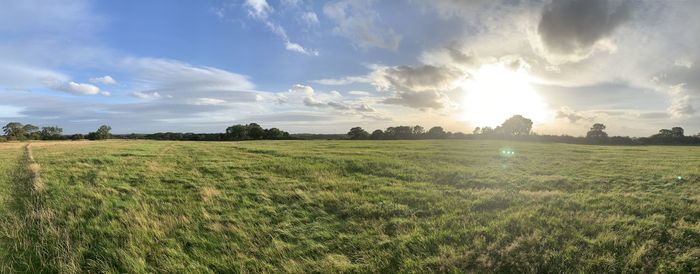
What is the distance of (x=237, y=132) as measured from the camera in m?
136

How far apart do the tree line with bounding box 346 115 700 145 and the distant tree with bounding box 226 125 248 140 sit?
40.4m

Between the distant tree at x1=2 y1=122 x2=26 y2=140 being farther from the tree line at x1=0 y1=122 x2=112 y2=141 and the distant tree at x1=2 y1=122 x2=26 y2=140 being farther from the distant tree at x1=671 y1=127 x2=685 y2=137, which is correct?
the distant tree at x1=671 y1=127 x2=685 y2=137

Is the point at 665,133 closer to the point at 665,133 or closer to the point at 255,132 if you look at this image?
the point at 665,133

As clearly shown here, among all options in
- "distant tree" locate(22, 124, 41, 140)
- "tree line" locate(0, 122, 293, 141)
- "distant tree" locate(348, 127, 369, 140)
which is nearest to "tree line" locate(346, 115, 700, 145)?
"distant tree" locate(348, 127, 369, 140)

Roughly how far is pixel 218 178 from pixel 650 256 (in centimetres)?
1670

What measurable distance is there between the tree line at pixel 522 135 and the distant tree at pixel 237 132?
4041 centimetres

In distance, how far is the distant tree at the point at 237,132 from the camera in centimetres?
13362

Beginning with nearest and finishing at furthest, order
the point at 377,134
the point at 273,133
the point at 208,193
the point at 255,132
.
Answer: the point at 208,193, the point at 377,134, the point at 273,133, the point at 255,132

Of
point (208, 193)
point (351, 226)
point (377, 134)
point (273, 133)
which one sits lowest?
point (351, 226)

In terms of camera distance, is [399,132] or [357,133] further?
[357,133]

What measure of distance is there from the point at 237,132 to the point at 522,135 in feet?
331

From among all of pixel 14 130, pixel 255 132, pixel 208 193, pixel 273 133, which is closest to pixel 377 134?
pixel 273 133

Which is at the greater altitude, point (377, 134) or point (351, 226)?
point (377, 134)

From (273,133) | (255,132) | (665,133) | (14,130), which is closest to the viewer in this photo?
(665,133)
